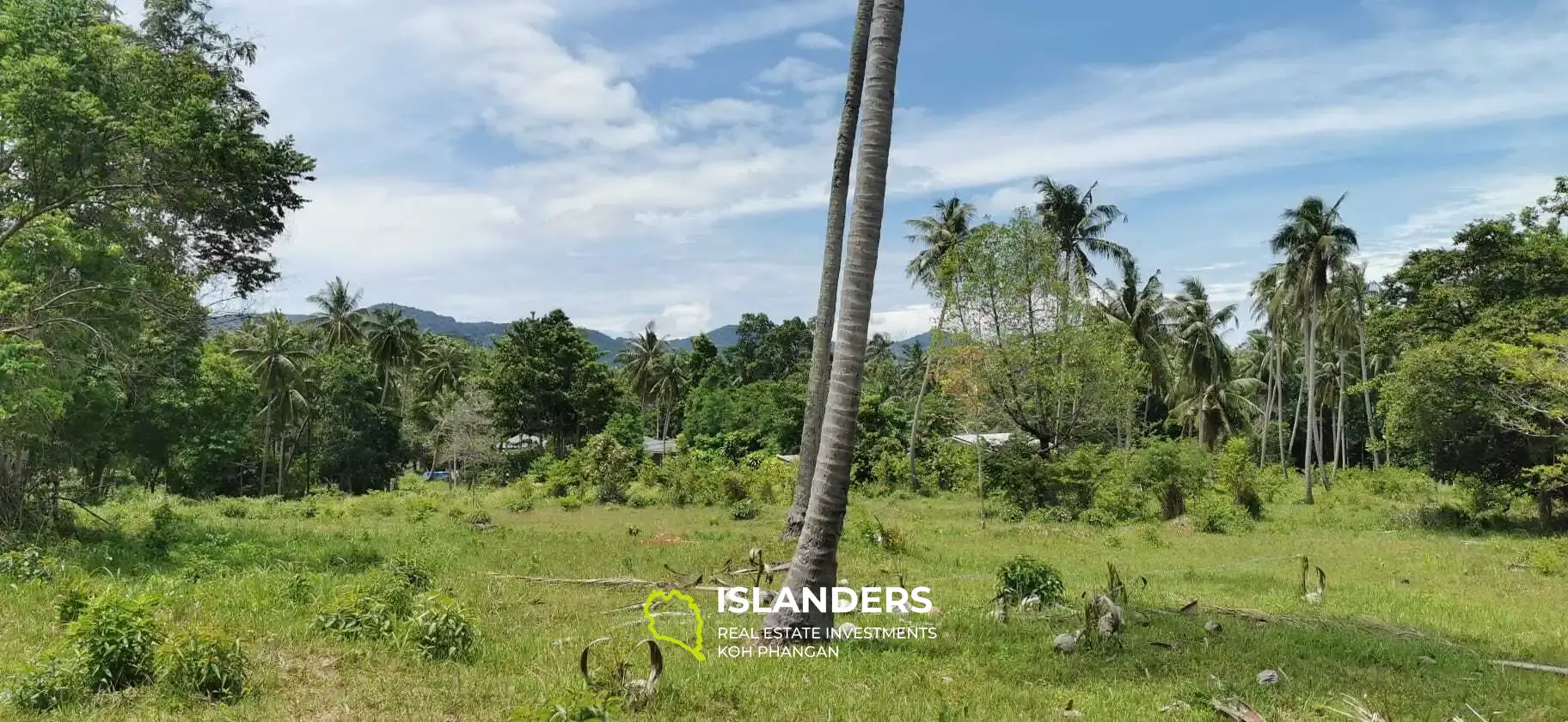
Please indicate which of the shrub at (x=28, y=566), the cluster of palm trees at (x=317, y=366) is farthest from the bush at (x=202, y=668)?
the cluster of palm trees at (x=317, y=366)

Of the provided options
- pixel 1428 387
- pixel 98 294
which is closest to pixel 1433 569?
pixel 1428 387

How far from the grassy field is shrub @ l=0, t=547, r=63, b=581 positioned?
0.56 m

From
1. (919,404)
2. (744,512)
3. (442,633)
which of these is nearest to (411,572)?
(442,633)

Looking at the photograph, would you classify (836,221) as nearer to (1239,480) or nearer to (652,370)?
(1239,480)

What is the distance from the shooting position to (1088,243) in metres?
33.8

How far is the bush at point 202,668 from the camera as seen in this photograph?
5719 mm

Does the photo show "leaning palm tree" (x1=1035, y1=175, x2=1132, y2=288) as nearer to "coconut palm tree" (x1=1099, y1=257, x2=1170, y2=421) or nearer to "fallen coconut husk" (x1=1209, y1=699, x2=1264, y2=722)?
"coconut palm tree" (x1=1099, y1=257, x2=1170, y2=421)

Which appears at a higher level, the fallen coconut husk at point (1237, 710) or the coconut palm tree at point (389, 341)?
the coconut palm tree at point (389, 341)

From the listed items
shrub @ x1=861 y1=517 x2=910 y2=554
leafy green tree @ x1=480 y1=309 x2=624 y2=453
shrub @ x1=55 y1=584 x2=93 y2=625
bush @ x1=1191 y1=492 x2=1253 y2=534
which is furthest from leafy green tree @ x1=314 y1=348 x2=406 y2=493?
shrub @ x1=55 y1=584 x2=93 y2=625

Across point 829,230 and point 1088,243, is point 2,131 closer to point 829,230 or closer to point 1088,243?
point 829,230

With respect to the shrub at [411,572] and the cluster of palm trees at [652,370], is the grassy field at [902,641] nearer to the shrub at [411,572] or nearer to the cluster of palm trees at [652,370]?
the shrub at [411,572]

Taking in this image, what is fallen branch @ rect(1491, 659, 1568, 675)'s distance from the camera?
23.5 ft

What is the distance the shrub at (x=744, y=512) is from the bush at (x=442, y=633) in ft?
54.6

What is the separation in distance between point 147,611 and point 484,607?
3.55m
